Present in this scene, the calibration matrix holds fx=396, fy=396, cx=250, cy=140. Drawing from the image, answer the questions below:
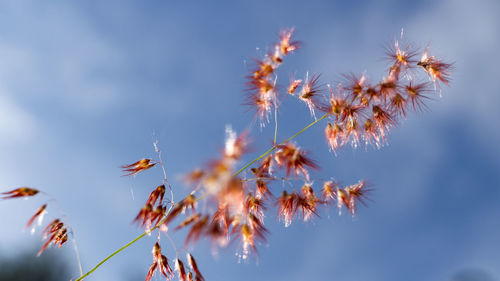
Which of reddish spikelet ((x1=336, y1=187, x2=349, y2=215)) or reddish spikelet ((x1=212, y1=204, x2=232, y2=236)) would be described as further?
reddish spikelet ((x1=336, y1=187, x2=349, y2=215))

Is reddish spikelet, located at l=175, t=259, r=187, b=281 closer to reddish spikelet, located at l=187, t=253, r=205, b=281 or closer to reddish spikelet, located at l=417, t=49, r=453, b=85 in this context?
reddish spikelet, located at l=187, t=253, r=205, b=281

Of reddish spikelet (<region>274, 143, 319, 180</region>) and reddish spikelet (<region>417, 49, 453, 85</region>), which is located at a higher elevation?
reddish spikelet (<region>417, 49, 453, 85</region>)

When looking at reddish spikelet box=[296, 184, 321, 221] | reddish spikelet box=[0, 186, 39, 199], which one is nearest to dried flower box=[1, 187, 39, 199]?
reddish spikelet box=[0, 186, 39, 199]

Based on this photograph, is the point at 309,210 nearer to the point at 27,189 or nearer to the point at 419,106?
the point at 419,106

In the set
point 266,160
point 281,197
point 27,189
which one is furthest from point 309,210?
point 27,189

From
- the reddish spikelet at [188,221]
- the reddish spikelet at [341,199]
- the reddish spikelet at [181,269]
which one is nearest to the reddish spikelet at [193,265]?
the reddish spikelet at [181,269]

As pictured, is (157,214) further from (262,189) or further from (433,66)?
(433,66)
